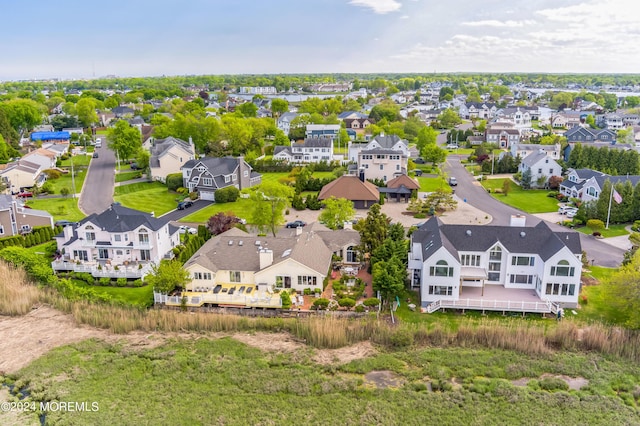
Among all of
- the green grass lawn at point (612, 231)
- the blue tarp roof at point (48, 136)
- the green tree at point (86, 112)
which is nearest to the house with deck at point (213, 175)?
the green grass lawn at point (612, 231)

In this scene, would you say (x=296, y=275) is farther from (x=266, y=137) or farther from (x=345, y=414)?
(x=266, y=137)

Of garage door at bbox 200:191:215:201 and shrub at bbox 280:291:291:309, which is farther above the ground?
garage door at bbox 200:191:215:201

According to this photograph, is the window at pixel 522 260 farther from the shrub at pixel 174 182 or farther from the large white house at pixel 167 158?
the large white house at pixel 167 158

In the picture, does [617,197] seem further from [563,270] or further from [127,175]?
[127,175]

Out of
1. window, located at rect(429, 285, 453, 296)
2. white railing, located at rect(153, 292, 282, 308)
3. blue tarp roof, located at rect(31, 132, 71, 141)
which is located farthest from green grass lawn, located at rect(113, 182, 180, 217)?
blue tarp roof, located at rect(31, 132, 71, 141)

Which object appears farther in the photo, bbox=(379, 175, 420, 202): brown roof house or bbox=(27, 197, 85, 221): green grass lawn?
bbox=(379, 175, 420, 202): brown roof house

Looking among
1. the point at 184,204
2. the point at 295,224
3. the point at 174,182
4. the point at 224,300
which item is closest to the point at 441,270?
the point at 224,300

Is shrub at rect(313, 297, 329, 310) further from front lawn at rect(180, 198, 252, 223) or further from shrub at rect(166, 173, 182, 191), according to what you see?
shrub at rect(166, 173, 182, 191)
